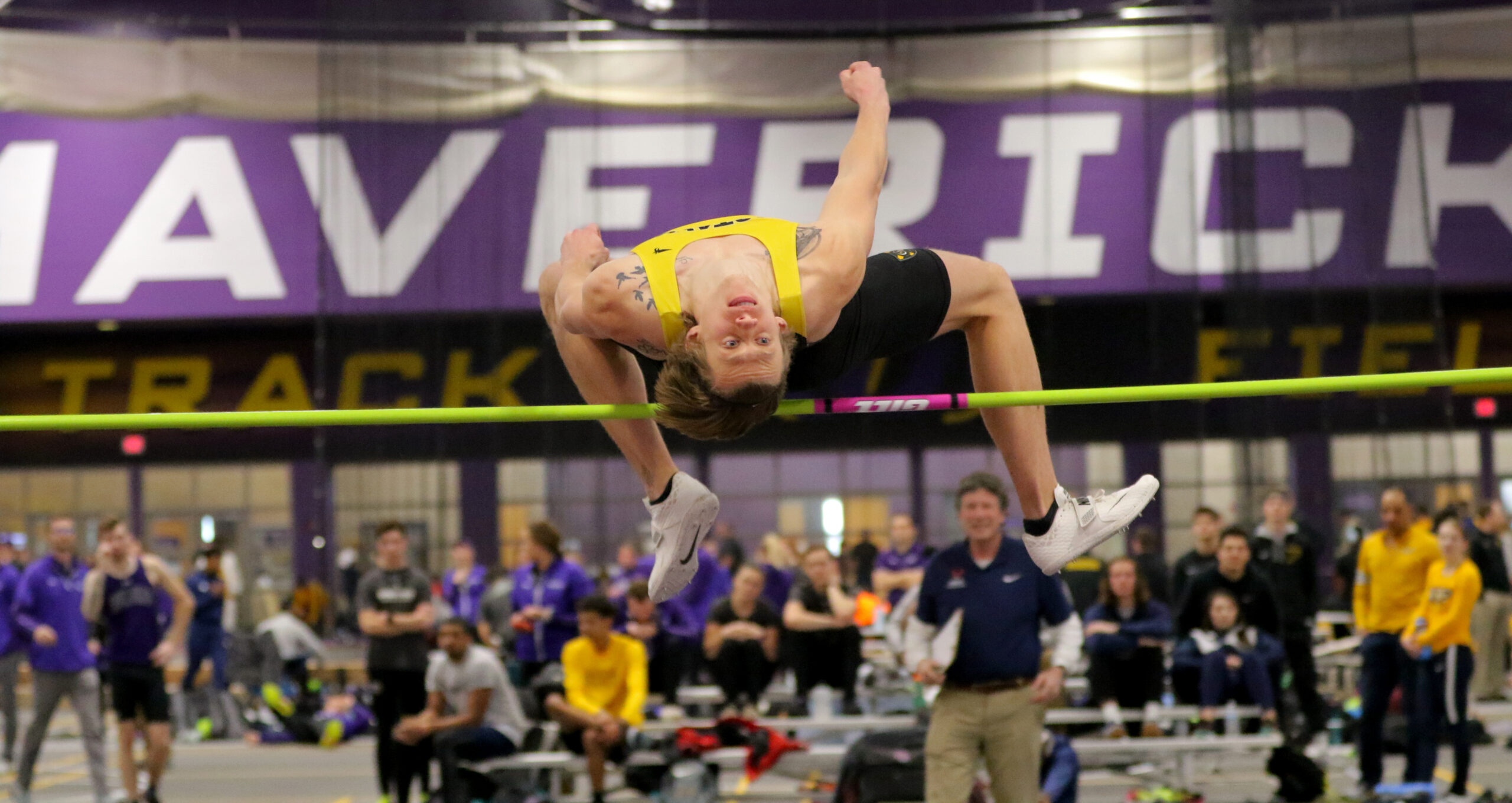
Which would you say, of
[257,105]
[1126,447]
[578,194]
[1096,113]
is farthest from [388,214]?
[1126,447]

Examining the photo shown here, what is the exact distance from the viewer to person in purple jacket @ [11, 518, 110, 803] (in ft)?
23.2

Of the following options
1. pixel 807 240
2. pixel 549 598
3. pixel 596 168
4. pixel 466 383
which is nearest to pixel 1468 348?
pixel 596 168

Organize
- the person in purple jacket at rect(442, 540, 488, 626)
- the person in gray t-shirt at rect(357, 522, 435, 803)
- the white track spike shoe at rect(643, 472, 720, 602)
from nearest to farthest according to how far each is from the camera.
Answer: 1. the white track spike shoe at rect(643, 472, 720, 602)
2. the person in gray t-shirt at rect(357, 522, 435, 803)
3. the person in purple jacket at rect(442, 540, 488, 626)

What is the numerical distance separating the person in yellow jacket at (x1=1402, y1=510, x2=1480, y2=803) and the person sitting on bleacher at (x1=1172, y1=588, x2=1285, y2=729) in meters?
0.63

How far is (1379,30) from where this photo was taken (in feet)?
27.6

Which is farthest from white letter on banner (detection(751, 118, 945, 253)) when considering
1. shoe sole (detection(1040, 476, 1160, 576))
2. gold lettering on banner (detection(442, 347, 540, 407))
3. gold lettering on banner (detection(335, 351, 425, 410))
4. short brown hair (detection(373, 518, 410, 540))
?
shoe sole (detection(1040, 476, 1160, 576))

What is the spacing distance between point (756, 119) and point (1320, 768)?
21.4 ft

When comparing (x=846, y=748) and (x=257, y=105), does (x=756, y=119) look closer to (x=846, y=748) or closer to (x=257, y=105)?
(x=257, y=105)

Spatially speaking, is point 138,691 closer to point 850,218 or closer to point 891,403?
point 891,403

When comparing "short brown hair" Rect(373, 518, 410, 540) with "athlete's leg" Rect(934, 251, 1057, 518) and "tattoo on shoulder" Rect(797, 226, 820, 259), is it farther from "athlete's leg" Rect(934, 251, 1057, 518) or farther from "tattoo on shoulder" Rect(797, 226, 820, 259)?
"tattoo on shoulder" Rect(797, 226, 820, 259)

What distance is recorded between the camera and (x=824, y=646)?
745cm

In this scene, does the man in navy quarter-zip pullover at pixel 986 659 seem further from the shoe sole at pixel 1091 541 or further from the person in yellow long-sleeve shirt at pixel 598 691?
the person in yellow long-sleeve shirt at pixel 598 691

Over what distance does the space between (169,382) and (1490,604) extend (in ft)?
33.3

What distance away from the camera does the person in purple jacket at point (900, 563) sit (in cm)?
884
